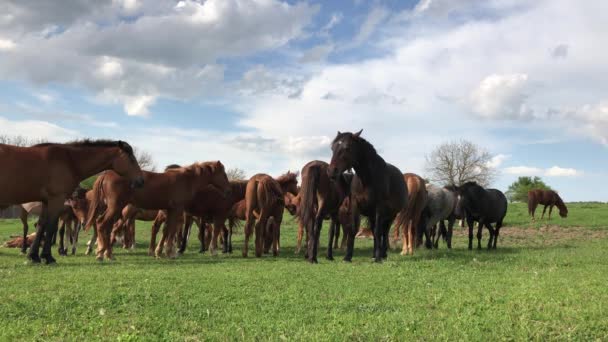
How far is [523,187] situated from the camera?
8619 cm

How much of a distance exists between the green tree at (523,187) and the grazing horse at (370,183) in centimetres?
7142

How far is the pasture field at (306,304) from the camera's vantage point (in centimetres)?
471

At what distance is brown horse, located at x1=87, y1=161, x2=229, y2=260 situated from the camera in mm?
12219

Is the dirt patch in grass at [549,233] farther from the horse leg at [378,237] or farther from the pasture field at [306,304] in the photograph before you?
the pasture field at [306,304]

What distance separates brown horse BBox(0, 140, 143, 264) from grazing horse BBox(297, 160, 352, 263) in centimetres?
426

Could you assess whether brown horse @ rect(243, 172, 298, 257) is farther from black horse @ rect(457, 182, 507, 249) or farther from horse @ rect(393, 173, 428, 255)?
black horse @ rect(457, 182, 507, 249)

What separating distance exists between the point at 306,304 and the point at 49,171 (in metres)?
7.97

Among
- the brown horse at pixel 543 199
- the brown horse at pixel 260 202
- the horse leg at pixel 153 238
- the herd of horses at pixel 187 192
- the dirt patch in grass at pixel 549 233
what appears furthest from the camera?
the brown horse at pixel 543 199

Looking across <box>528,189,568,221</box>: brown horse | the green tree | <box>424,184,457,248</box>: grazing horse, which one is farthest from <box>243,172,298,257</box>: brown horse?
the green tree

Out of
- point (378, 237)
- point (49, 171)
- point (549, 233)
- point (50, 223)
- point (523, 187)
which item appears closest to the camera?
point (50, 223)

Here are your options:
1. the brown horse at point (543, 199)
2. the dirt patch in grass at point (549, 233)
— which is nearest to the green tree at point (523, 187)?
the brown horse at point (543, 199)

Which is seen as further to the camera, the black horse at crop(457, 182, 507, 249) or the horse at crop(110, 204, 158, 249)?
the black horse at crop(457, 182, 507, 249)

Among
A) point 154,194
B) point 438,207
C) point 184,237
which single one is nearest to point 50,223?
point 154,194

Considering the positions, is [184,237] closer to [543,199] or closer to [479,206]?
[479,206]
